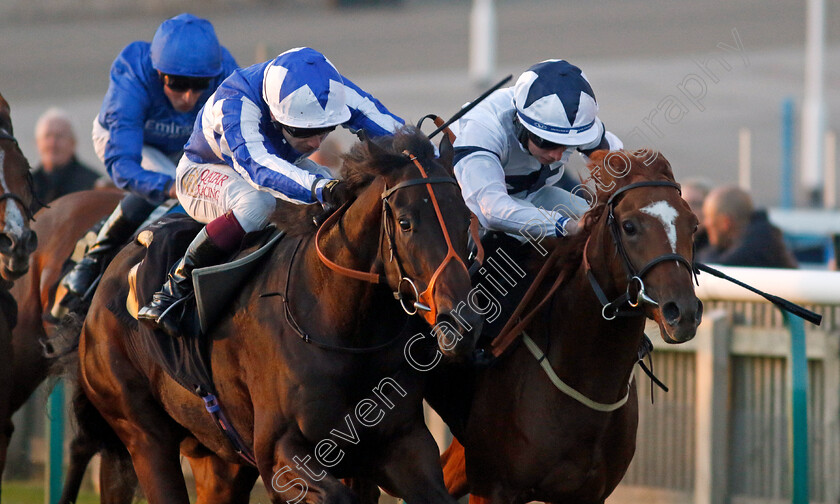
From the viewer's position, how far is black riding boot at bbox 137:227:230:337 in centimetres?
418

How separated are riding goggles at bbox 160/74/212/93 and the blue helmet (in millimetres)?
38

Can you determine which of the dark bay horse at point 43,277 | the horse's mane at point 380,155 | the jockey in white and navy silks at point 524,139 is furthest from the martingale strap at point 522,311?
the dark bay horse at point 43,277

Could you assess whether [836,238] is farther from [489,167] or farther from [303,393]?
[303,393]

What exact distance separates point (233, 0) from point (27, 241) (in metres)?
26.1

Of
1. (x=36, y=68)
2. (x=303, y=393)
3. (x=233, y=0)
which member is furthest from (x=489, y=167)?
(x=233, y=0)

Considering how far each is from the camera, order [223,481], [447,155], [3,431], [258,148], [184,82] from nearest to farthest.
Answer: [447,155], [258,148], [223,481], [3,431], [184,82]

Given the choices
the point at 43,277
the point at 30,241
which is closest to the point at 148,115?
the point at 43,277

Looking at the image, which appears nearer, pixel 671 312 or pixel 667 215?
pixel 671 312

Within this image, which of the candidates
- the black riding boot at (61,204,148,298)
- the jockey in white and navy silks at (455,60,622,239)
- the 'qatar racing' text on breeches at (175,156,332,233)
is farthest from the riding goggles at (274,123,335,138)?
the black riding boot at (61,204,148,298)

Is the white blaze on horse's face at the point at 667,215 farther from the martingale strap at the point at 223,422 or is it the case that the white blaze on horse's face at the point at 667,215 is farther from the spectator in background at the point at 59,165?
the spectator in background at the point at 59,165

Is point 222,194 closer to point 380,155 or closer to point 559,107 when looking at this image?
point 380,155

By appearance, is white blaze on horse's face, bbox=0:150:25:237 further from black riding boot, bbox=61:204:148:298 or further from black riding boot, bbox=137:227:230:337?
black riding boot, bbox=61:204:148:298

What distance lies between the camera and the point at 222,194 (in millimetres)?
4316

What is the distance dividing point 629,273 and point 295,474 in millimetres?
1220
